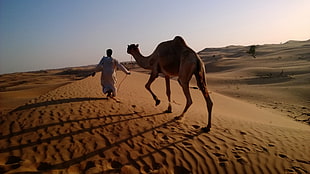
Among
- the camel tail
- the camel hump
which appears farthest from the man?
the camel tail

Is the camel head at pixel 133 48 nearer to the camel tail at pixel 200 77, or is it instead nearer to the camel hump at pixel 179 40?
the camel hump at pixel 179 40

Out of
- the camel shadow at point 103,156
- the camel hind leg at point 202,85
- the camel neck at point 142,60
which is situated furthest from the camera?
the camel neck at point 142,60

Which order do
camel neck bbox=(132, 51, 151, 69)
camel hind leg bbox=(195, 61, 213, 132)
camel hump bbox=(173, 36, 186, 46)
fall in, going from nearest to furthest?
1. camel hind leg bbox=(195, 61, 213, 132)
2. camel hump bbox=(173, 36, 186, 46)
3. camel neck bbox=(132, 51, 151, 69)

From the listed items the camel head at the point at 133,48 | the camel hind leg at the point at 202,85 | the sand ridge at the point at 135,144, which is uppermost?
the camel head at the point at 133,48

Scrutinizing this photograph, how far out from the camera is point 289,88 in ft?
52.6

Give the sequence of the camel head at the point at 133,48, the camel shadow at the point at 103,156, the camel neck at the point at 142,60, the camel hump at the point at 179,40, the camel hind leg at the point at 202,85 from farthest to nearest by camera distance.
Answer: the camel head at the point at 133,48
the camel neck at the point at 142,60
the camel hump at the point at 179,40
the camel hind leg at the point at 202,85
the camel shadow at the point at 103,156

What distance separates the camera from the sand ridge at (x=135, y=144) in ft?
13.2

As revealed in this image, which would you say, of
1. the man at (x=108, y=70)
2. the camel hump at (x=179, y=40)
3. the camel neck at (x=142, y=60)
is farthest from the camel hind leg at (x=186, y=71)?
the man at (x=108, y=70)

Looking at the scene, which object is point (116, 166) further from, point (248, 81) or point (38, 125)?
point (248, 81)

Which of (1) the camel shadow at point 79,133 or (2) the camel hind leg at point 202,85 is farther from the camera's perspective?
(2) the camel hind leg at point 202,85

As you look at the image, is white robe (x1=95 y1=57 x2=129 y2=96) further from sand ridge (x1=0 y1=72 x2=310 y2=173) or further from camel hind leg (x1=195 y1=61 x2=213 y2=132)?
camel hind leg (x1=195 y1=61 x2=213 y2=132)

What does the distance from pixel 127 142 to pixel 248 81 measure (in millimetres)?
19906

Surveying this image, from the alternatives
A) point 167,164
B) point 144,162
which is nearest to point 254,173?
point 167,164

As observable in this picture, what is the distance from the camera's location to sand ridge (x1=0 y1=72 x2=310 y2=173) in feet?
13.2
